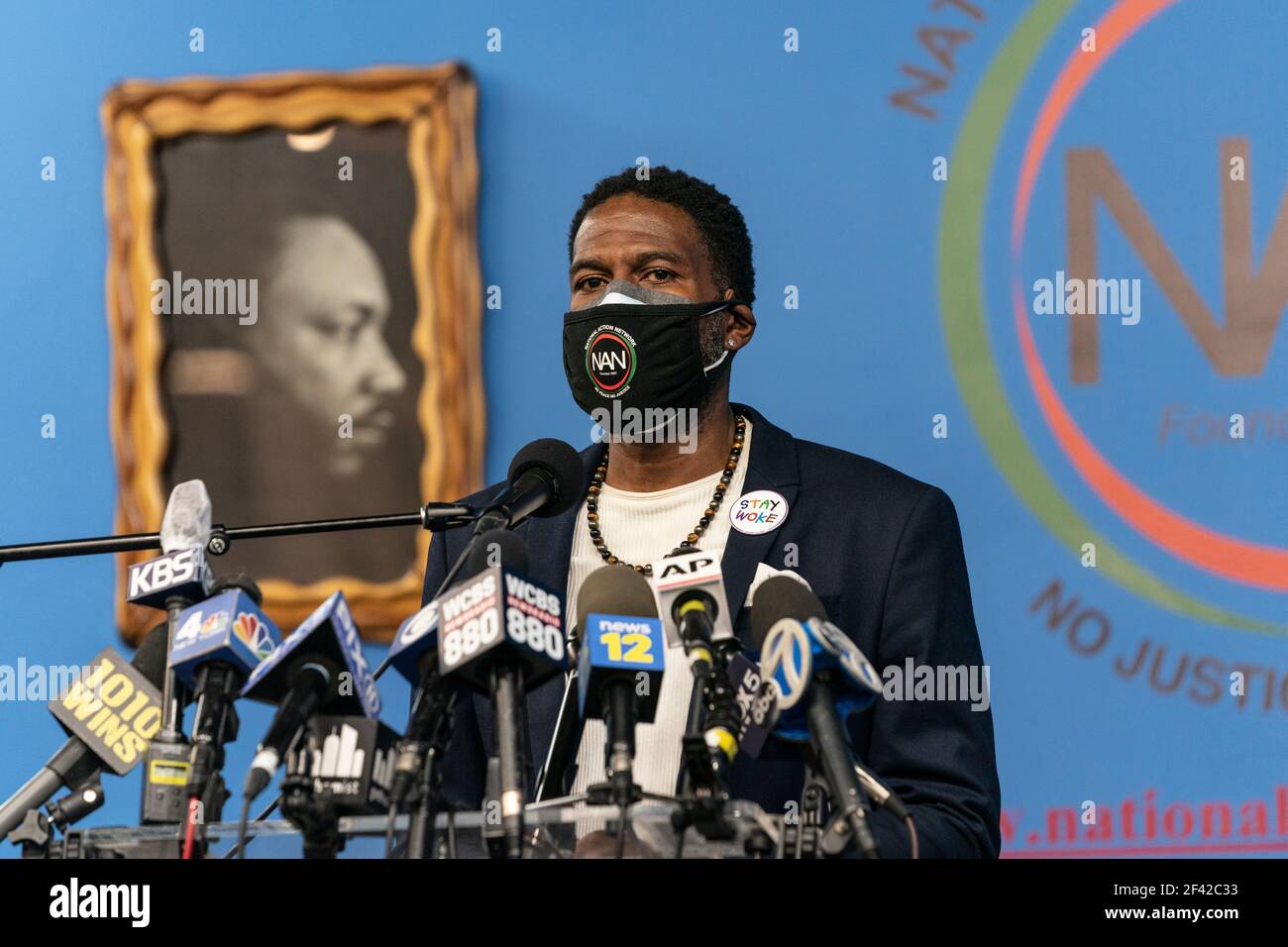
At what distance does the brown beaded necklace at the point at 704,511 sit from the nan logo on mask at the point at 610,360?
206 millimetres

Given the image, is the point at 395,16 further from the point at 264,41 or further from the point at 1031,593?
the point at 1031,593

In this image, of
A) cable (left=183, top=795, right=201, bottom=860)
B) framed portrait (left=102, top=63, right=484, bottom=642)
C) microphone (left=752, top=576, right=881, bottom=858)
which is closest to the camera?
microphone (left=752, top=576, right=881, bottom=858)

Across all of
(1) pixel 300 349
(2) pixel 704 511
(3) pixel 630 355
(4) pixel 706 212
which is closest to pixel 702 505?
(2) pixel 704 511

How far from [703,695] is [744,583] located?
107 cm

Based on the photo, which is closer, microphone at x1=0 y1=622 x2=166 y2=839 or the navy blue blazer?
microphone at x1=0 y1=622 x2=166 y2=839

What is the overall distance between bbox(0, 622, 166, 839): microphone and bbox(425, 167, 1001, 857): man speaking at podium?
795 millimetres

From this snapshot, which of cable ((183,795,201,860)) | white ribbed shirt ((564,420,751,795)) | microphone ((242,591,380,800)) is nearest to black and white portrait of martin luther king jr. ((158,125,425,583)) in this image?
white ribbed shirt ((564,420,751,795))

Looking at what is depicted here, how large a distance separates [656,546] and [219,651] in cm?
115

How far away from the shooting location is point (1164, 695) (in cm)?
359

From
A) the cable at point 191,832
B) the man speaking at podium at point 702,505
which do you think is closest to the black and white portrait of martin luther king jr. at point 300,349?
the man speaking at podium at point 702,505

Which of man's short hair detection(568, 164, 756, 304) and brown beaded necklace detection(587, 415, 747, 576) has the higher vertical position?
man's short hair detection(568, 164, 756, 304)

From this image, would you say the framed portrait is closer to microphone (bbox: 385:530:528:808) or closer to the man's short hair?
the man's short hair

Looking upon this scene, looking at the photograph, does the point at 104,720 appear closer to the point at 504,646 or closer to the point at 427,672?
the point at 427,672

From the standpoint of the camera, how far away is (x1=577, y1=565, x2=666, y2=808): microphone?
1.71m
